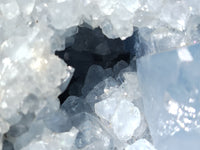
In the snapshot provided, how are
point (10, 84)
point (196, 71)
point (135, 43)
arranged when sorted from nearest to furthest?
point (10, 84) < point (196, 71) < point (135, 43)

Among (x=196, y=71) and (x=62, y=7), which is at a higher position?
(x=62, y=7)

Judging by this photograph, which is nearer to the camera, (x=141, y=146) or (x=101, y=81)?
(x=141, y=146)

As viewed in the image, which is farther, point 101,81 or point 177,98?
point 101,81

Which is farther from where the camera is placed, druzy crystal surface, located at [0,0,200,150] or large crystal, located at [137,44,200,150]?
large crystal, located at [137,44,200,150]

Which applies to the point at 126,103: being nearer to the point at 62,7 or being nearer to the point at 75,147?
the point at 75,147

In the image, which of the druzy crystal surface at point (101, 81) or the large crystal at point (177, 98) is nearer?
the druzy crystal surface at point (101, 81)

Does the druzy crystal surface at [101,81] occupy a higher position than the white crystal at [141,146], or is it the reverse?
the druzy crystal surface at [101,81]

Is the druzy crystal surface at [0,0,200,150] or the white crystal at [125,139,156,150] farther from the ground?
the druzy crystal surface at [0,0,200,150]

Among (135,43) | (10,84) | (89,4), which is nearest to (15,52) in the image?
(10,84)
